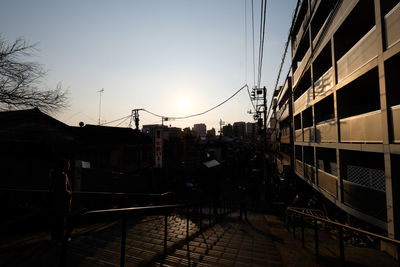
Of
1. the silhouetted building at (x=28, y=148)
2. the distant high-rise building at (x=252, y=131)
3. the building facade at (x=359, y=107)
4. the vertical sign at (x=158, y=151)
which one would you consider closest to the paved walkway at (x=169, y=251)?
the building facade at (x=359, y=107)

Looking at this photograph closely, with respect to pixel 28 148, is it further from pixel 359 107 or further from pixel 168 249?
pixel 359 107

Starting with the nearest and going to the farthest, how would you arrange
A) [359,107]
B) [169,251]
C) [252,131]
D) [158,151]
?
1. [169,251]
2. [359,107]
3. [158,151]
4. [252,131]

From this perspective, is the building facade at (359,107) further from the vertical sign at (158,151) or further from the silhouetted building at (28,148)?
the silhouetted building at (28,148)

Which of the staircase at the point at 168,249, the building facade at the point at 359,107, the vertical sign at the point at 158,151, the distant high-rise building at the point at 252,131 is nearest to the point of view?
the staircase at the point at 168,249

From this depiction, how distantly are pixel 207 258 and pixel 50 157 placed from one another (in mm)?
10344

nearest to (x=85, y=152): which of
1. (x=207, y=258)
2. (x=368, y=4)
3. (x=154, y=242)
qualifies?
(x=154, y=242)

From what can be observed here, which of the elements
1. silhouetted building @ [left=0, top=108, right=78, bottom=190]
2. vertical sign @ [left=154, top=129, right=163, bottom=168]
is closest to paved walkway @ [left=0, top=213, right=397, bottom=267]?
silhouetted building @ [left=0, top=108, right=78, bottom=190]

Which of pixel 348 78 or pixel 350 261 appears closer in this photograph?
pixel 350 261

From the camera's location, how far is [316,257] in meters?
4.43

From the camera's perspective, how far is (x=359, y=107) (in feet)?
35.9

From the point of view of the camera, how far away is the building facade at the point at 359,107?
6.43 meters

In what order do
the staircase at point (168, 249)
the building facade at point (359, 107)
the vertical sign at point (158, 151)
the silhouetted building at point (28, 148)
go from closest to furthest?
the staircase at point (168, 249) < the building facade at point (359, 107) < the silhouetted building at point (28, 148) < the vertical sign at point (158, 151)

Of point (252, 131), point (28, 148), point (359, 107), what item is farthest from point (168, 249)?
point (252, 131)

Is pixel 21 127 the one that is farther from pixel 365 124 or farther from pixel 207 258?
pixel 365 124
